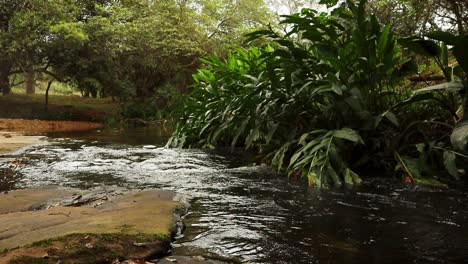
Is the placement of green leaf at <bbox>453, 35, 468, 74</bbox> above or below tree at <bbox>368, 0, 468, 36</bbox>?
below

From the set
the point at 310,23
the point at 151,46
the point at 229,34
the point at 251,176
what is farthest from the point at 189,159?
the point at 229,34

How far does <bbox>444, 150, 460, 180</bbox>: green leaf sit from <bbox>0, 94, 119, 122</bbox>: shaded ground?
16.6 meters

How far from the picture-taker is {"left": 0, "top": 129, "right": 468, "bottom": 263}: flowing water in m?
1.89

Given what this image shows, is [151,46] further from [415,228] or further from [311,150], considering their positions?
[415,228]

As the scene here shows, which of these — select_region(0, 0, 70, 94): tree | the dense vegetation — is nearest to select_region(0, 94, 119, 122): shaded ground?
select_region(0, 0, 70, 94): tree

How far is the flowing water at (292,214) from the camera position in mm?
1890

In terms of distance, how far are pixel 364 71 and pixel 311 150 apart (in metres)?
0.88

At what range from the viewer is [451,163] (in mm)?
3324

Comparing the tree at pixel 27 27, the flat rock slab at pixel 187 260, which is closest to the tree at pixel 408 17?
the flat rock slab at pixel 187 260

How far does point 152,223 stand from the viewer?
6.87 ft

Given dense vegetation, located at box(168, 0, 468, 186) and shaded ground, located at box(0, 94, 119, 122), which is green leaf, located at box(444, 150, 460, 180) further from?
shaded ground, located at box(0, 94, 119, 122)

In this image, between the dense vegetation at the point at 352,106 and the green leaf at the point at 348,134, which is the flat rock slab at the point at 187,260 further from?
the green leaf at the point at 348,134

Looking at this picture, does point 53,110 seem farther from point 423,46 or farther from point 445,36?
point 445,36

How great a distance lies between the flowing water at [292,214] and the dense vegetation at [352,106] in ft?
1.05
